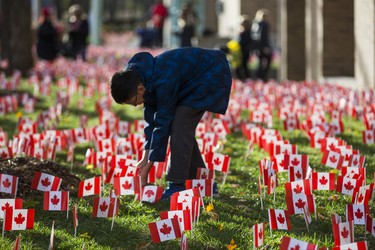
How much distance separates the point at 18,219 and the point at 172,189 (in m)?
1.49

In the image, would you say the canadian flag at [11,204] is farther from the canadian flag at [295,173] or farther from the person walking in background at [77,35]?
the person walking in background at [77,35]

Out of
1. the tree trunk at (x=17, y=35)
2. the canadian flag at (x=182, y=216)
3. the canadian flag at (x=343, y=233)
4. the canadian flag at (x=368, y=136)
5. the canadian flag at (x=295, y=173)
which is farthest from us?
the tree trunk at (x=17, y=35)

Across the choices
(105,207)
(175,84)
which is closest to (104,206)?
(105,207)

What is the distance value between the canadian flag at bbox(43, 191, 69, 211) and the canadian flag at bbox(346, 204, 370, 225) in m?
1.74

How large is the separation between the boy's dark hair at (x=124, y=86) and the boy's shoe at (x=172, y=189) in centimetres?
91

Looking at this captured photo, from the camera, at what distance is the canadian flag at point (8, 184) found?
241 inches

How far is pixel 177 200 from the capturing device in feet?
18.1

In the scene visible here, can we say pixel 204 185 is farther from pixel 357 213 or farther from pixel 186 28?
pixel 186 28

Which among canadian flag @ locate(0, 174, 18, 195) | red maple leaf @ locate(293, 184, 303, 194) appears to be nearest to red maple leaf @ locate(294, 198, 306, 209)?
red maple leaf @ locate(293, 184, 303, 194)

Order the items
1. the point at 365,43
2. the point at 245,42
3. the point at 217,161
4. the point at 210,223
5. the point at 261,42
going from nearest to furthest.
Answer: the point at 210,223
the point at 217,161
the point at 365,43
the point at 245,42
the point at 261,42

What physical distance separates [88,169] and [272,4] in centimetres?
2170

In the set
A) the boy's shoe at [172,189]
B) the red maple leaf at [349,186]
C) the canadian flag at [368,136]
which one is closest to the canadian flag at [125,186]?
the boy's shoe at [172,189]

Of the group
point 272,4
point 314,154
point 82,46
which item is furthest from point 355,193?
point 272,4

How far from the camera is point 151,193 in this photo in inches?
247
